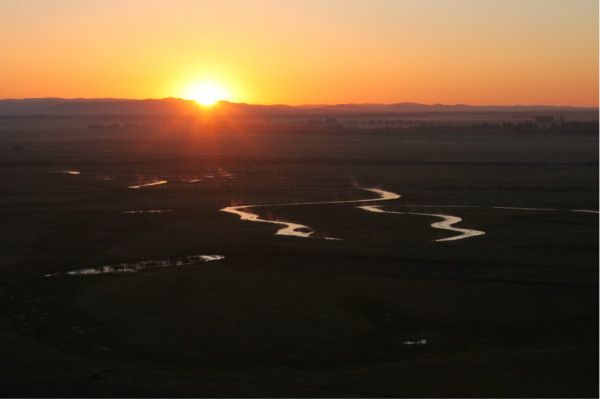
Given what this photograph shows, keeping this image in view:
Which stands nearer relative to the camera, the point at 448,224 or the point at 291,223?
the point at 448,224

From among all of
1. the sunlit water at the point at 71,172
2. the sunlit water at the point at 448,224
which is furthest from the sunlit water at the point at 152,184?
the sunlit water at the point at 448,224

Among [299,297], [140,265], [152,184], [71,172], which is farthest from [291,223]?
[71,172]

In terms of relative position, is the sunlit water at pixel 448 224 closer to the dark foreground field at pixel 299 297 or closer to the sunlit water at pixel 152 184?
the dark foreground field at pixel 299 297

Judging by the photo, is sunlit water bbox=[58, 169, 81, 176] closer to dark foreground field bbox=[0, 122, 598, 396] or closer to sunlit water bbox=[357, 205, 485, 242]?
dark foreground field bbox=[0, 122, 598, 396]

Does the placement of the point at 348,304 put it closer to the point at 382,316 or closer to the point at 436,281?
the point at 382,316

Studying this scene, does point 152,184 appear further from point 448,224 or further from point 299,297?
point 299,297
